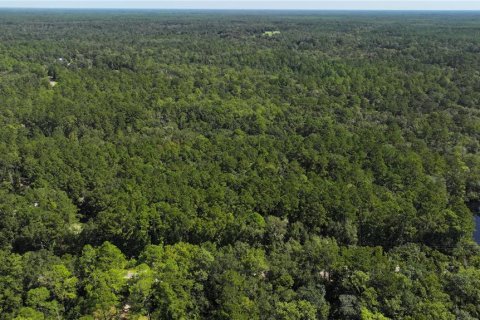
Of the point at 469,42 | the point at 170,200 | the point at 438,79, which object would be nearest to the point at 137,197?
the point at 170,200

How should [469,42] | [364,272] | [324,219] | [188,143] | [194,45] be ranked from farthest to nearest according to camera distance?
[469,42], [194,45], [188,143], [324,219], [364,272]

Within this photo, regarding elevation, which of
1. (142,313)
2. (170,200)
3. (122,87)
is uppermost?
(122,87)

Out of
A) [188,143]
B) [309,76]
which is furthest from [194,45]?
[188,143]

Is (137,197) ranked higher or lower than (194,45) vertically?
lower

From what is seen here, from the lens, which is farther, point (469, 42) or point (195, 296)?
point (469, 42)

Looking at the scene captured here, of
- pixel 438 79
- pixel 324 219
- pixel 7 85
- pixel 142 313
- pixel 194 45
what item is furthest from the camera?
pixel 194 45

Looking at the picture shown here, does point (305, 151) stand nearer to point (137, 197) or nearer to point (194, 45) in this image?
point (137, 197)
